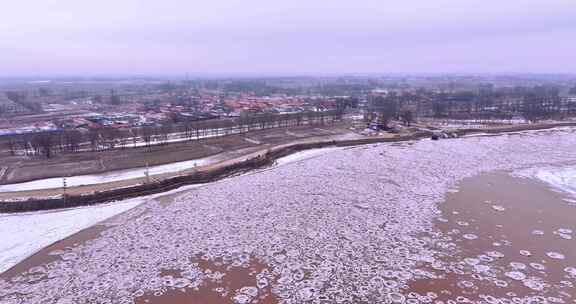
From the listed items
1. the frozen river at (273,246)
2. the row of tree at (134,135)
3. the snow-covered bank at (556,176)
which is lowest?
the frozen river at (273,246)

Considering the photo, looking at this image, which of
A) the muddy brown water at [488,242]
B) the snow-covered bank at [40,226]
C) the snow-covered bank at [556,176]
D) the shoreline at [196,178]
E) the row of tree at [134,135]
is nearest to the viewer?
the muddy brown water at [488,242]

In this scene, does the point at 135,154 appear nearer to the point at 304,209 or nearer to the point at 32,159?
the point at 32,159

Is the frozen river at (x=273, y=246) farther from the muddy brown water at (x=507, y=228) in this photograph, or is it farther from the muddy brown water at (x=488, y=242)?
the muddy brown water at (x=507, y=228)

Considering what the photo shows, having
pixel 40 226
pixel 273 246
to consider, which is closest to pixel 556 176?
pixel 273 246

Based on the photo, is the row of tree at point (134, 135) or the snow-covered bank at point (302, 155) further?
the row of tree at point (134, 135)

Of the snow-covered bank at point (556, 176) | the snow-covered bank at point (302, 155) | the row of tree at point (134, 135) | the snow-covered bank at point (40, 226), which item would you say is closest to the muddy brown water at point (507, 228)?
the snow-covered bank at point (556, 176)

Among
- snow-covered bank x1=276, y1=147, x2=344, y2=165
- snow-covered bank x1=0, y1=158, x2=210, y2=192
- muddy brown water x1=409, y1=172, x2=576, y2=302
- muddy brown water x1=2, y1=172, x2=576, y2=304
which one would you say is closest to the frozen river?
muddy brown water x1=2, y1=172, x2=576, y2=304
